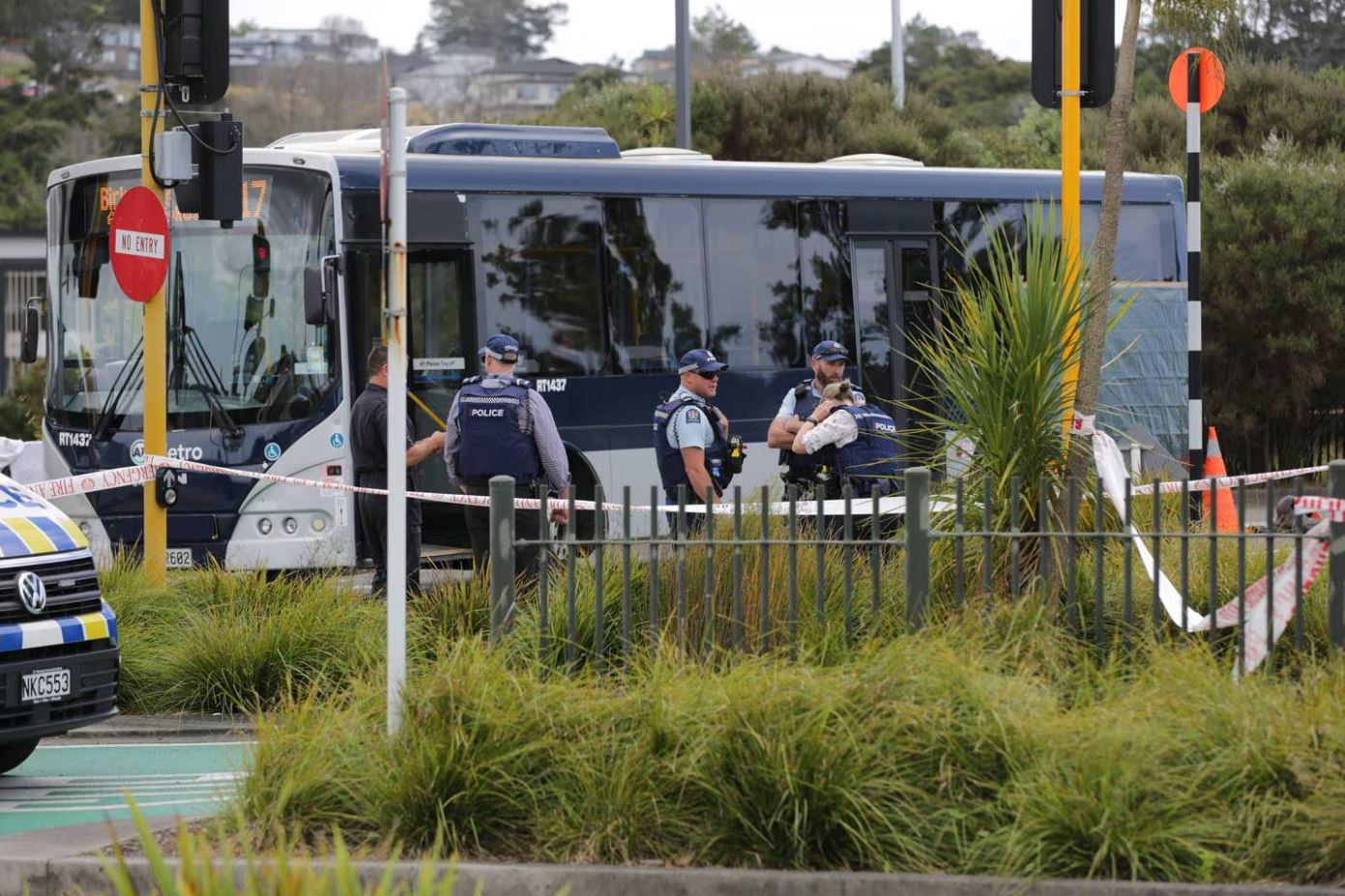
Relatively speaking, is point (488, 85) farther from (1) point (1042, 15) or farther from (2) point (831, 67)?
(1) point (1042, 15)

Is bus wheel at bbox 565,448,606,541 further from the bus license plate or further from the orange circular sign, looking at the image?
the bus license plate

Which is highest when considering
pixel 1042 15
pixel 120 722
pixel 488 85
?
pixel 488 85

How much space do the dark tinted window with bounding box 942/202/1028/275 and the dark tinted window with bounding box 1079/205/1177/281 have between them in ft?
2.27

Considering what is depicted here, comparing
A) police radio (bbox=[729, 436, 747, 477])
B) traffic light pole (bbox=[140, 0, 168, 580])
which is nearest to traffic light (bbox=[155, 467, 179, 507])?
traffic light pole (bbox=[140, 0, 168, 580])

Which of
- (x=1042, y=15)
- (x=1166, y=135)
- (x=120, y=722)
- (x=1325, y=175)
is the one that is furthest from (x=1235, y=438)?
(x=120, y=722)

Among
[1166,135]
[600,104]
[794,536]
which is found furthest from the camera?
[600,104]

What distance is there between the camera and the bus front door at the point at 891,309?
16.4 meters

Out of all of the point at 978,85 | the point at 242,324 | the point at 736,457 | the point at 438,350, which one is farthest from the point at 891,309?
the point at 978,85

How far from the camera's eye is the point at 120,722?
31.6 feet

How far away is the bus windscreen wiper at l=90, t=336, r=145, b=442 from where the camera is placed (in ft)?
45.4

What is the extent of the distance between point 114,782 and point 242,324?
5.79 metres

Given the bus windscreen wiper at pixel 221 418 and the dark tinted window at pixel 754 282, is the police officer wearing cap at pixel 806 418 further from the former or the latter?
the bus windscreen wiper at pixel 221 418

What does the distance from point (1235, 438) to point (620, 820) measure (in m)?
17.9

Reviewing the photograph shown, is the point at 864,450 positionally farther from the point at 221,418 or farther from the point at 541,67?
the point at 541,67
